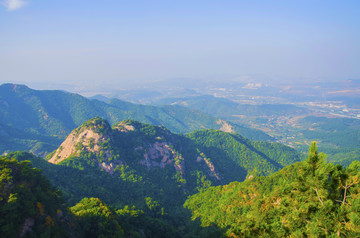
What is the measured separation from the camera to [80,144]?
97.4 metres

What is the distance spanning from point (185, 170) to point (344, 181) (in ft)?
329

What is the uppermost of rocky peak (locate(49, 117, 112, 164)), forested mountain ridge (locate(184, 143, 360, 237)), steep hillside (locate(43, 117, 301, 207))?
forested mountain ridge (locate(184, 143, 360, 237))

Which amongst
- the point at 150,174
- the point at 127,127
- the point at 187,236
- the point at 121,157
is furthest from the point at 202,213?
the point at 127,127

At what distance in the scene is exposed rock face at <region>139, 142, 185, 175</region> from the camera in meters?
111

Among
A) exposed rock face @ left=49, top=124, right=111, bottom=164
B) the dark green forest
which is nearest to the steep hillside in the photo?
exposed rock face @ left=49, top=124, right=111, bottom=164

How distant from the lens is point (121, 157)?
322 feet

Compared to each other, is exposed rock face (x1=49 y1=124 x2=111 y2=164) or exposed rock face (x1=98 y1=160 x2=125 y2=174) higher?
exposed rock face (x1=49 y1=124 x2=111 y2=164)

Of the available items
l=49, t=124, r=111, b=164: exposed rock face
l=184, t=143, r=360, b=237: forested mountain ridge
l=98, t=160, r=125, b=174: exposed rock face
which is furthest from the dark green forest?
l=49, t=124, r=111, b=164: exposed rock face

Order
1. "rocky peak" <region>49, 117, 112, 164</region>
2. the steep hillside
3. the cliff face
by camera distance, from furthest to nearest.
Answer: "rocky peak" <region>49, 117, 112, 164</region> → the cliff face → the steep hillside

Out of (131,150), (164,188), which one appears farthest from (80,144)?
(164,188)

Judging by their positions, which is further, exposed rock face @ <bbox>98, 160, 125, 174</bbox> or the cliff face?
the cliff face

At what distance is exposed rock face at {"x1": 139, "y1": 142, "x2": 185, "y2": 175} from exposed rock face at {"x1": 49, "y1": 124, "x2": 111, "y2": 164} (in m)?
22.8

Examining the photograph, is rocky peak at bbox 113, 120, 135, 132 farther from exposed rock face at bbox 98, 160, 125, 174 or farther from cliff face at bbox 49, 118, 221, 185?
exposed rock face at bbox 98, 160, 125, 174

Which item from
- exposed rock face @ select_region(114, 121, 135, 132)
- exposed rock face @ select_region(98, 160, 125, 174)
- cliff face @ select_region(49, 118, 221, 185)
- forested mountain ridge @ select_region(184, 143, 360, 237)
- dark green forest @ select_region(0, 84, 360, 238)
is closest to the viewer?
forested mountain ridge @ select_region(184, 143, 360, 237)
